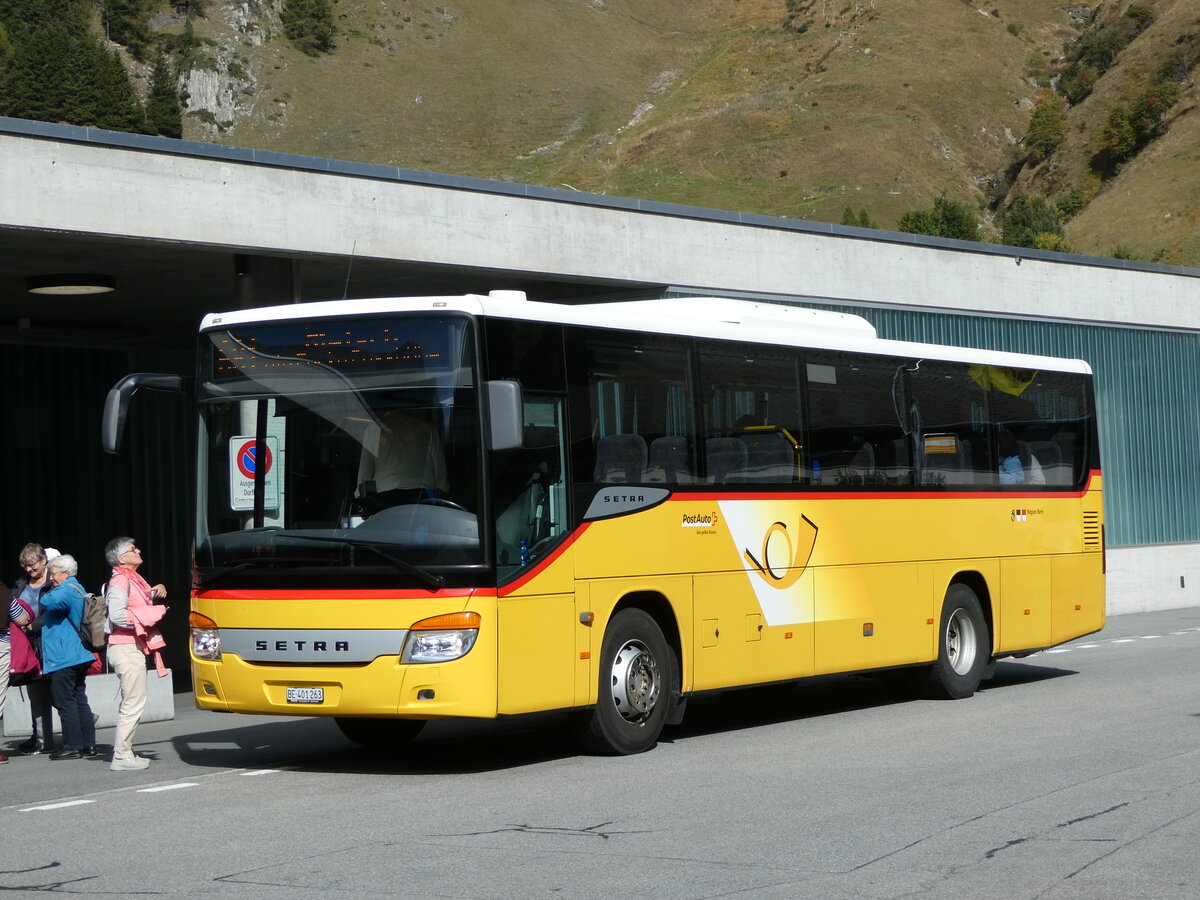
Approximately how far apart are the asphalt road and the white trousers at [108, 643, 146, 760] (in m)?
0.29

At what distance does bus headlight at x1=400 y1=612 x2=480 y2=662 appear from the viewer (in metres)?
10.5

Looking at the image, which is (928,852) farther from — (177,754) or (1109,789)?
(177,754)

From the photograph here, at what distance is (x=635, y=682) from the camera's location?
38.9ft

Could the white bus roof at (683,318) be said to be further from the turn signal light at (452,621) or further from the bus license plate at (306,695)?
the bus license plate at (306,695)

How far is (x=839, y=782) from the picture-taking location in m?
10.2

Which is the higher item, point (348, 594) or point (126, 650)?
point (348, 594)

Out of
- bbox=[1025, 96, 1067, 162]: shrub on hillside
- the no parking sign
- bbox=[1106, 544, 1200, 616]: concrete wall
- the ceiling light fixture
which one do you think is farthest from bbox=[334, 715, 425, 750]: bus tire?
bbox=[1025, 96, 1067, 162]: shrub on hillside

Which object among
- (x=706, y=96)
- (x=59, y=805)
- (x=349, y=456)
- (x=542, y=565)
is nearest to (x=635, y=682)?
(x=542, y=565)

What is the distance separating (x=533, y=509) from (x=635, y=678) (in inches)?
65.6

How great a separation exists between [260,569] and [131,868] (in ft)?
11.0

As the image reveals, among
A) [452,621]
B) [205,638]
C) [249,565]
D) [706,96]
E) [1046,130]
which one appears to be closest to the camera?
[452,621]

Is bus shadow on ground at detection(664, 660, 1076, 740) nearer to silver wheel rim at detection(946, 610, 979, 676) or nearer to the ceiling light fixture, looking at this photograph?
silver wheel rim at detection(946, 610, 979, 676)

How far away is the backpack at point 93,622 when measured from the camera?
12602mm

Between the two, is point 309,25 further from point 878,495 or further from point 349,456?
point 349,456
